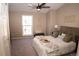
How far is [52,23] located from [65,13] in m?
0.35

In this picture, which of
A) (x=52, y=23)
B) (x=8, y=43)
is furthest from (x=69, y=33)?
(x=8, y=43)

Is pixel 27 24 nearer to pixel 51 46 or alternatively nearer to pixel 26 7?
pixel 26 7

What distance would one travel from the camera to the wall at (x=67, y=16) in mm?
1966

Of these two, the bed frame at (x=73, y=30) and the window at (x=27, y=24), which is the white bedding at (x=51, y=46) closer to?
the bed frame at (x=73, y=30)

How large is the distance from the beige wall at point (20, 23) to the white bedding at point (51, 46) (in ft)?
0.72

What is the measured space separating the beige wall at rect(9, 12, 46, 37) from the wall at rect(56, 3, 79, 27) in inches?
12.7

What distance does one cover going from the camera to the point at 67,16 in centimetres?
207

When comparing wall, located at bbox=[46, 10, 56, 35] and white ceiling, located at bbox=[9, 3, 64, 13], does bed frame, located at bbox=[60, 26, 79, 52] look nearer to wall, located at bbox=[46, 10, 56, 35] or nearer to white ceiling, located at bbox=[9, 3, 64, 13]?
wall, located at bbox=[46, 10, 56, 35]

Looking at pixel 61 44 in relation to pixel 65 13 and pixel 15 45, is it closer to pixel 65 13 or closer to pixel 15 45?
pixel 65 13

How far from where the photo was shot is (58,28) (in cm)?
205

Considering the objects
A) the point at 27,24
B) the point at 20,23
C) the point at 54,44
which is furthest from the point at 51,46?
the point at 20,23

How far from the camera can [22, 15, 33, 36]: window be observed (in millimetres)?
2050

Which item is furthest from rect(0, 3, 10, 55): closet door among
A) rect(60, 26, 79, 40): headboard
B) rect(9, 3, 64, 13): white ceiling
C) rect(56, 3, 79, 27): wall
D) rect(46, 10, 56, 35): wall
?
rect(60, 26, 79, 40): headboard

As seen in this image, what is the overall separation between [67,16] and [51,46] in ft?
2.34
